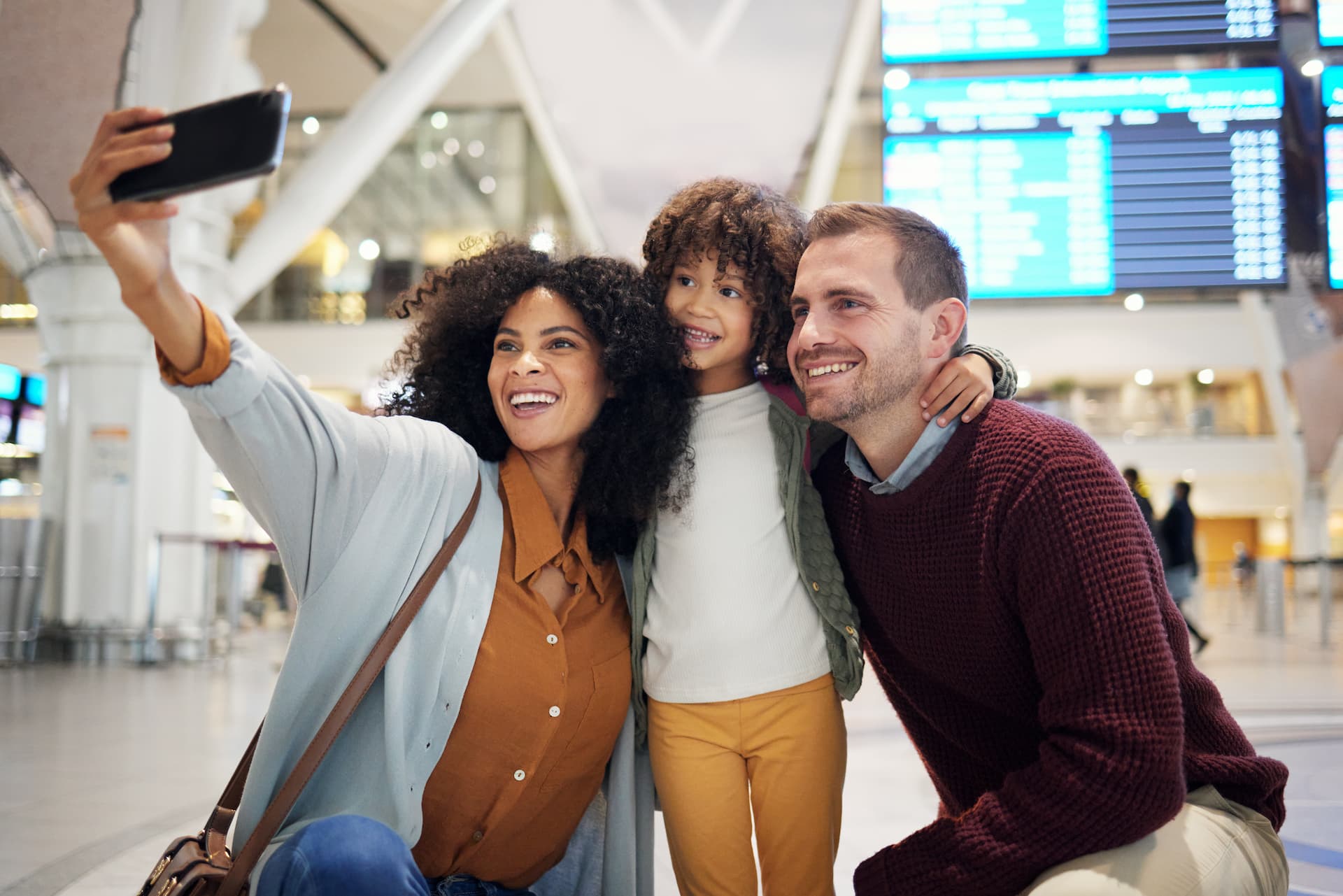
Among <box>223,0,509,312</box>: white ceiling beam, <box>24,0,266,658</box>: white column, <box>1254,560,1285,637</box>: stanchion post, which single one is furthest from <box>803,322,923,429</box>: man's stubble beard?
<box>1254,560,1285,637</box>: stanchion post

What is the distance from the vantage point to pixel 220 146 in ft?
4.47

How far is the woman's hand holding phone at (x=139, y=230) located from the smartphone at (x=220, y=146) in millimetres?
22

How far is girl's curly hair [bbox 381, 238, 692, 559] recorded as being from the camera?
8.14ft

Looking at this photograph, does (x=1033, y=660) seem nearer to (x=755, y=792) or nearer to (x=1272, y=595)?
(x=755, y=792)

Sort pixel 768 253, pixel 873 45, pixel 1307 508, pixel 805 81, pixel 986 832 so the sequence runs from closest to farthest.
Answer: pixel 986 832 → pixel 768 253 → pixel 873 45 → pixel 805 81 → pixel 1307 508

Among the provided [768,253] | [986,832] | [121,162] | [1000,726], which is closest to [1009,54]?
[768,253]

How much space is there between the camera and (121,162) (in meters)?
1.41

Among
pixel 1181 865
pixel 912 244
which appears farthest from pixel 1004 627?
pixel 912 244

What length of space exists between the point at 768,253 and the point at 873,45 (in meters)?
10.1

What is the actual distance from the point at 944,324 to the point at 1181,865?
1161 millimetres

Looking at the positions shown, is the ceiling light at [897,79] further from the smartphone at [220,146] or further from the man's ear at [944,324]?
the smartphone at [220,146]

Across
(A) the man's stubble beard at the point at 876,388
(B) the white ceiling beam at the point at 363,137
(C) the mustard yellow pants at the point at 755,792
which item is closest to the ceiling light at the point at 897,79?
(A) the man's stubble beard at the point at 876,388

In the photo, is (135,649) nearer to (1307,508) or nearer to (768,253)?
(768,253)

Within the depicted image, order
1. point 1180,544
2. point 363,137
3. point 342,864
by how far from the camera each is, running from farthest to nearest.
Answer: point 1180,544 → point 363,137 → point 342,864
